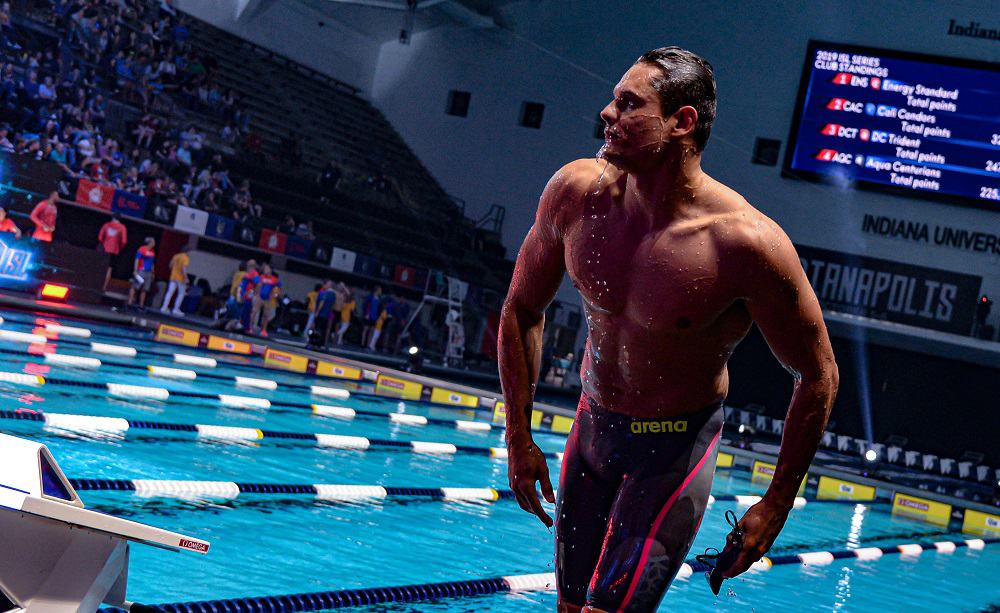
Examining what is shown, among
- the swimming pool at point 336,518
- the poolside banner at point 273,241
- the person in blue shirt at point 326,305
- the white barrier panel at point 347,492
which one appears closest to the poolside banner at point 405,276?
the person in blue shirt at point 326,305

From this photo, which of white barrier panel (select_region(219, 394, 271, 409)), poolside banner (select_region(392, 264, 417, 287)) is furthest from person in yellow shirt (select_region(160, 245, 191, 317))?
white barrier panel (select_region(219, 394, 271, 409))

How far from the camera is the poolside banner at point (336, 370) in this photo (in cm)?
1460

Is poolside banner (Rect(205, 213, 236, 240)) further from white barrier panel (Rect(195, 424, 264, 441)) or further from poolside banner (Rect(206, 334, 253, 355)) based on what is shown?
white barrier panel (Rect(195, 424, 264, 441))

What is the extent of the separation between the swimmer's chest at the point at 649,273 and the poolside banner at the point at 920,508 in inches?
422

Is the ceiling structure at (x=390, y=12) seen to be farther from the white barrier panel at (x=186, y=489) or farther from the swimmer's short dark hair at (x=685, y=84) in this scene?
the swimmer's short dark hair at (x=685, y=84)

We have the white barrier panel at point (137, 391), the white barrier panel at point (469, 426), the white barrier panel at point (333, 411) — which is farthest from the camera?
the white barrier panel at point (469, 426)

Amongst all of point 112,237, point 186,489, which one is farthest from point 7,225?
point 186,489

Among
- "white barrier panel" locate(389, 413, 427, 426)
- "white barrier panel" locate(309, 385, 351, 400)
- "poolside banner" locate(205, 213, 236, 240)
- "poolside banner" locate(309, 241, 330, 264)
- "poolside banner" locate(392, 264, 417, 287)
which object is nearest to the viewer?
"white barrier panel" locate(389, 413, 427, 426)

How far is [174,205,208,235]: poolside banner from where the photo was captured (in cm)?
1822

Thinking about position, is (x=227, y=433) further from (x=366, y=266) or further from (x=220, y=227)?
(x=366, y=266)

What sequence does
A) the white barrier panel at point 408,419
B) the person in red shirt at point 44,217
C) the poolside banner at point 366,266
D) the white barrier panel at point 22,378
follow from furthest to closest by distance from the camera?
1. the poolside banner at point 366,266
2. the person in red shirt at point 44,217
3. the white barrier panel at point 408,419
4. the white barrier panel at point 22,378

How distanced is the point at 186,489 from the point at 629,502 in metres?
3.62

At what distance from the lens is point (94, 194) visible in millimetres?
16812

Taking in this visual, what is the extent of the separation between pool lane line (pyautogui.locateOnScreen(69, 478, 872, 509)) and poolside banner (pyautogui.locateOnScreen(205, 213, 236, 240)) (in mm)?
12264
